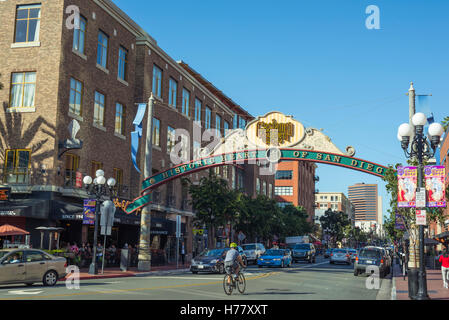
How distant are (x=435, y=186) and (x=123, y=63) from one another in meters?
27.9

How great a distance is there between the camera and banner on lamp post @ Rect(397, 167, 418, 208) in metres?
16.3

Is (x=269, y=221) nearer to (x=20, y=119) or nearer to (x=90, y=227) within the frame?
(x=90, y=227)

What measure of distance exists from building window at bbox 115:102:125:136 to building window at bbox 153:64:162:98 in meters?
4.41

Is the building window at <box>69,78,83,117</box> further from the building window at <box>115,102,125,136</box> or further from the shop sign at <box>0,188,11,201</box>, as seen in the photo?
the shop sign at <box>0,188,11,201</box>

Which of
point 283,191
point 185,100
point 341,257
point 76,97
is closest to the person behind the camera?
point 76,97

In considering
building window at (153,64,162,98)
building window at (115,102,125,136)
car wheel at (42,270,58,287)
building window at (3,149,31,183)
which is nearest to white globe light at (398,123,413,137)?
car wheel at (42,270,58,287)

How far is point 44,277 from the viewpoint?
1905 centimetres

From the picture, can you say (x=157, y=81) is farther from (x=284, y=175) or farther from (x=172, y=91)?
(x=284, y=175)

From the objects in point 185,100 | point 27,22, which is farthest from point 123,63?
point 185,100

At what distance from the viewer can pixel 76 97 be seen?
32.2 metres

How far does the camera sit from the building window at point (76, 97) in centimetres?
3169

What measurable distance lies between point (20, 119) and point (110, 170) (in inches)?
290

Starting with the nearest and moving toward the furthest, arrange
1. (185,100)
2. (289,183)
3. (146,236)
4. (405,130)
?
(405,130) → (146,236) → (185,100) → (289,183)
